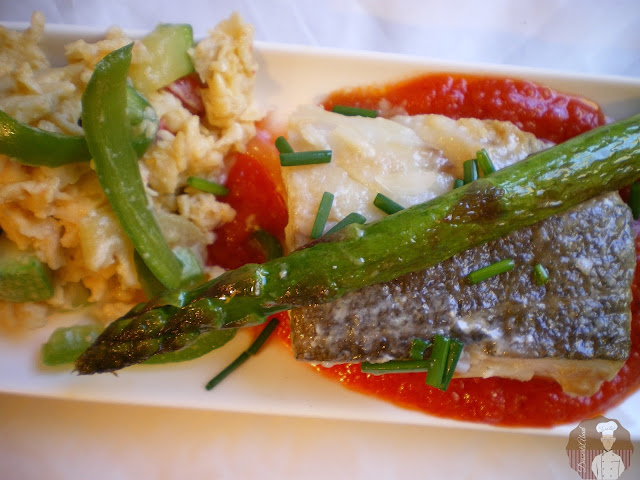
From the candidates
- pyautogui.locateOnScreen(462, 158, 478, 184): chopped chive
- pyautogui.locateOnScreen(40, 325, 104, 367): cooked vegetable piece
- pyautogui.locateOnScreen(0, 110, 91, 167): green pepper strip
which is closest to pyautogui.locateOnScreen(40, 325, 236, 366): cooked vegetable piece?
pyautogui.locateOnScreen(40, 325, 104, 367): cooked vegetable piece

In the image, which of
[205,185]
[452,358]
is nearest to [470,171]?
[452,358]

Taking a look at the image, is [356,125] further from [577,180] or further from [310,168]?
[577,180]

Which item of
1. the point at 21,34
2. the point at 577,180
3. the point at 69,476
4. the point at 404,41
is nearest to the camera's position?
the point at 577,180

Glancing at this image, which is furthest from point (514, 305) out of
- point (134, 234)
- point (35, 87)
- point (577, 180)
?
point (35, 87)

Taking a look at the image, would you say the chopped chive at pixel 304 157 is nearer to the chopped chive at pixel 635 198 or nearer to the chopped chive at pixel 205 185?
the chopped chive at pixel 205 185

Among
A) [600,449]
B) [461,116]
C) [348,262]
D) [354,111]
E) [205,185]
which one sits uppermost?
[354,111]

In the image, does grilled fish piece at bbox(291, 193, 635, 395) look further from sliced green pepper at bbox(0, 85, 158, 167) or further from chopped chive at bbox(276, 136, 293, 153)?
sliced green pepper at bbox(0, 85, 158, 167)

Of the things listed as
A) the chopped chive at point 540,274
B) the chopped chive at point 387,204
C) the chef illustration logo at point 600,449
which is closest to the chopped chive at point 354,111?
the chopped chive at point 387,204

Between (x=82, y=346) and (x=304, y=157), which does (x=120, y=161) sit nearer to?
(x=304, y=157)
